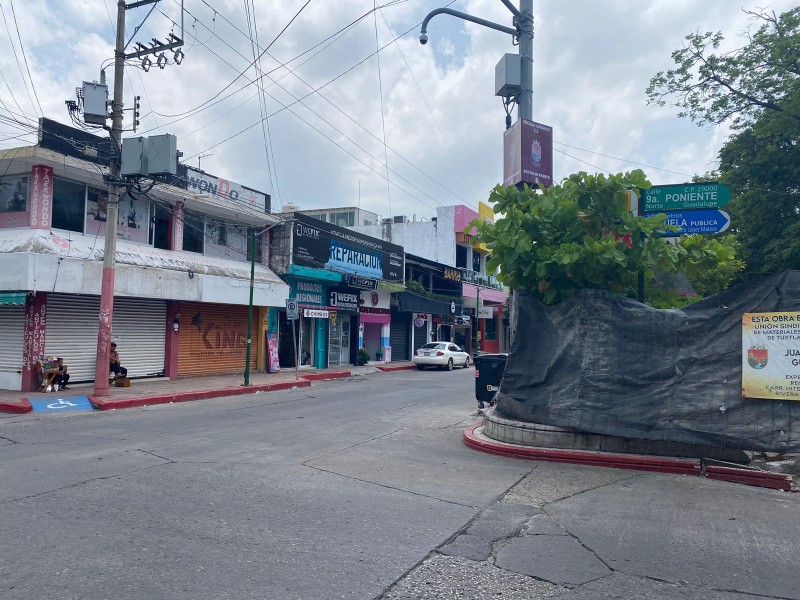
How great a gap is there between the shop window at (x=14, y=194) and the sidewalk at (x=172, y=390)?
5.04 meters

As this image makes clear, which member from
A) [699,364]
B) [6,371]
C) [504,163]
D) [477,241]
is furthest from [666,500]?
[6,371]

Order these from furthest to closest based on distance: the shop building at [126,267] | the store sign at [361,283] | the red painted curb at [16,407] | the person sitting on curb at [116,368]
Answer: the store sign at [361,283], the person sitting on curb at [116,368], the shop building at [126,267], the red painted curb at [16,407]

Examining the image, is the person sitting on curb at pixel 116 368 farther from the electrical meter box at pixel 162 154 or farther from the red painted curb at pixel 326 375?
the red painted curb at pixel 326 375

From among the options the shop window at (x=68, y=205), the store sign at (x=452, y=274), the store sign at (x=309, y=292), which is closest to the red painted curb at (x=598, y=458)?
the shop window at (x=68, y=205)

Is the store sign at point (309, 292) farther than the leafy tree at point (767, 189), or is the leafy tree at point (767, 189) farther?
the store sign at point (309, 292)

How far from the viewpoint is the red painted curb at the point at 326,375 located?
2495 centimetres

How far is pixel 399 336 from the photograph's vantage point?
125 feet

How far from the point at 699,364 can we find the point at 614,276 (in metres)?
2.00

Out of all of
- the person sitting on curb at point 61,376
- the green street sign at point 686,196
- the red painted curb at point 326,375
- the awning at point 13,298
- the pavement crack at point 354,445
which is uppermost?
the green street sign at point 686,196

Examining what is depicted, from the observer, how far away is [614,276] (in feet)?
33.3

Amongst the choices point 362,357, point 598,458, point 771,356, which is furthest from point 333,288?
point 771,356

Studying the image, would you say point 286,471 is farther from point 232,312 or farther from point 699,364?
point 232,312

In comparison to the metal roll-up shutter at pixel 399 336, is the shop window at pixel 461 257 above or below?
above

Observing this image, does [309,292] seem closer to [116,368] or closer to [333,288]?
[333,288]
